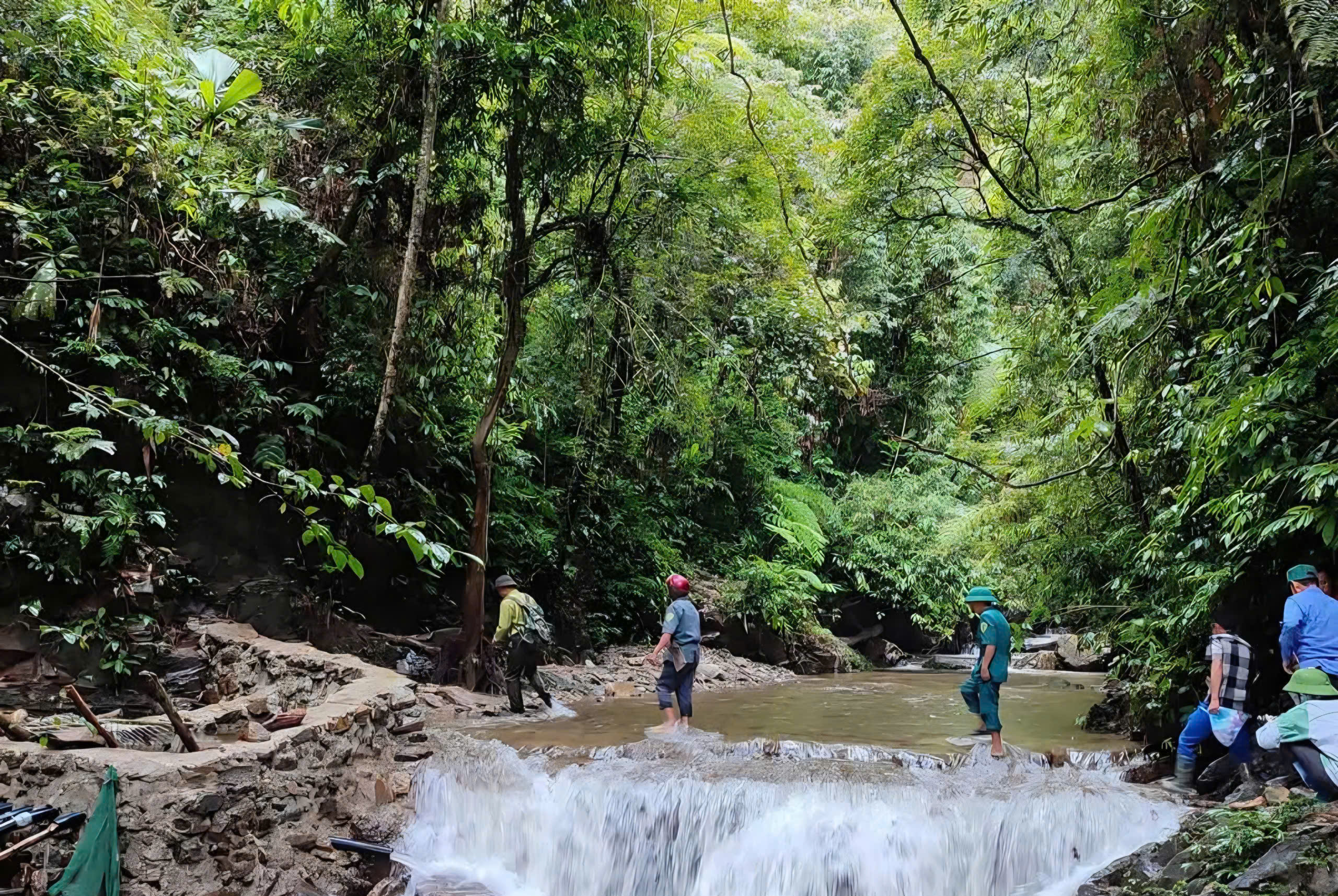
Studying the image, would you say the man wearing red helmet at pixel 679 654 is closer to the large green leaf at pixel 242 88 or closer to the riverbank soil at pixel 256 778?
the riverbank soil at pixel 256 778

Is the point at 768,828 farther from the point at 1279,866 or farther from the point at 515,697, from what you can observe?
the point at 515,697

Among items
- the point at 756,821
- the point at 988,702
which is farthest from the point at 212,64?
the point at 988,702

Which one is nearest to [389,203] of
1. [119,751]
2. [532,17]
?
[532,17]

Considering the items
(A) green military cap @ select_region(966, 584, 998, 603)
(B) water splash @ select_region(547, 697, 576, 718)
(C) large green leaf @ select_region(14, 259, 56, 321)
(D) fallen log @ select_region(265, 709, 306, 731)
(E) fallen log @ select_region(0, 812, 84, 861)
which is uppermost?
(C) large green leaf @ select_region(14, 259, 56, 321)

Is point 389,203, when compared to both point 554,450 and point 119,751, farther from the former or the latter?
point 119,751

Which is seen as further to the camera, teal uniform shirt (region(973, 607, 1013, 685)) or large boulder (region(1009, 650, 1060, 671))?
large boulder (region(1009, 650, 1060, 671))

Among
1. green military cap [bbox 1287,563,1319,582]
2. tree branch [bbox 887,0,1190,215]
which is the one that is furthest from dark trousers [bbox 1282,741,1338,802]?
tree branch [bbox 887,0,1190,215]

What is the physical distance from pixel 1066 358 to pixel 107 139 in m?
11.7

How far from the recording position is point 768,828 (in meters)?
7.27

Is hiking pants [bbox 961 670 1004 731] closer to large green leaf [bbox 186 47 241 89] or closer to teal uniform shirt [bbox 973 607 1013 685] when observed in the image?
teal uniform shirt [bbox 973 607 1013 685]

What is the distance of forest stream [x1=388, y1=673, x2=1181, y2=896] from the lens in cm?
700

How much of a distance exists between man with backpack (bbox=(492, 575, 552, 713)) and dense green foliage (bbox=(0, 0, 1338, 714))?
4.96 feet

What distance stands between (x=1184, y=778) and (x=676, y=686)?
4.84m

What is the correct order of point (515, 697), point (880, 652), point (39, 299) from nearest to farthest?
point (39, 299)
point (515, 697)
point (880, 652)
